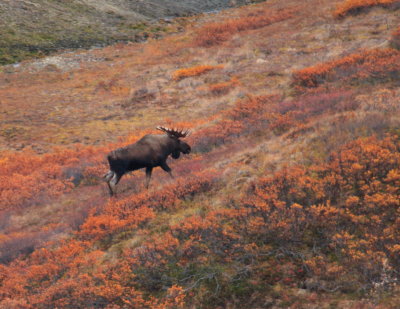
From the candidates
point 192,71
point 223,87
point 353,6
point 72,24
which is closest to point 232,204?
point 223,87

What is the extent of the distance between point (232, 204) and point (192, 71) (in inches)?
875

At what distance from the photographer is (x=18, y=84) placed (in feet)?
107

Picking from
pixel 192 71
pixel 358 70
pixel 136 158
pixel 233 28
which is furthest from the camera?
pixel 233 28

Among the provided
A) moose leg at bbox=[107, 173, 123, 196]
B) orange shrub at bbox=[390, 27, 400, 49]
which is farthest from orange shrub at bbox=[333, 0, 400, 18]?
moose leg at bbox=[107, 173, 123, 196]

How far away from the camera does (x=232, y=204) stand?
8.35 m

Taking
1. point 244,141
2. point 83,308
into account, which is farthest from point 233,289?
point 244,141

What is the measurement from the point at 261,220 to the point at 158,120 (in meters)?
16.4

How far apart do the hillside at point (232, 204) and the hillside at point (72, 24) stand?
76.7 feet

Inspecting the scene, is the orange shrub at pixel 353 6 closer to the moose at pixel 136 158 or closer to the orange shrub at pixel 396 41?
the orange shrub at pixel 396 41

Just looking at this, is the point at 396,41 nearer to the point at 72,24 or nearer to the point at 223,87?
the point at 223,87

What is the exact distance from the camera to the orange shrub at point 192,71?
2888 centimetres

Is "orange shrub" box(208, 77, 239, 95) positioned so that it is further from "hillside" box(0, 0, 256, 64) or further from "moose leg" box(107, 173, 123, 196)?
"hillside" box(0, 0, 256, 64)

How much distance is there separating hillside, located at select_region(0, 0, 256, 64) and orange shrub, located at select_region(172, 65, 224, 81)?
2080cm

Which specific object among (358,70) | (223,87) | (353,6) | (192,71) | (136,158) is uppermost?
(353,6)
